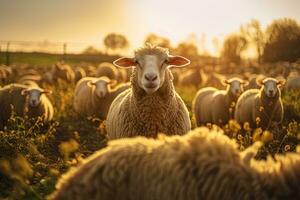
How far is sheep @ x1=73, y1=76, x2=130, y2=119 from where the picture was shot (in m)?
11.2

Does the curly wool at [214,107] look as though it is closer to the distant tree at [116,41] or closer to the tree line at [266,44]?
the tree line at [266,44]

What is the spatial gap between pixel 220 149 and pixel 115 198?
1.98 feet

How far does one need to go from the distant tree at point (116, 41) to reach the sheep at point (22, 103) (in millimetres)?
79225

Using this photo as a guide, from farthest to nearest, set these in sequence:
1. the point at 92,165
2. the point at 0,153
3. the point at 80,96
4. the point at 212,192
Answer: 1. the point at 80,96
2. the point at 0,153
3. the point at 92,165
4. the point at 212,192

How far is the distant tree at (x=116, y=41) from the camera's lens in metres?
90.1

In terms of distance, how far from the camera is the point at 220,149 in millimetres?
2314

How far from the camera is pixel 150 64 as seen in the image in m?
5.54

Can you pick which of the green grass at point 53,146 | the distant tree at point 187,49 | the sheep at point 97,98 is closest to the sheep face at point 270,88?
the green grass at point 53,146

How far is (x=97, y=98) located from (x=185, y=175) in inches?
376

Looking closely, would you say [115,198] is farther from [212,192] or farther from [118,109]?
[118,109]

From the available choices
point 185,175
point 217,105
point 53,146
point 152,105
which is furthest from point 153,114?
point 217,105

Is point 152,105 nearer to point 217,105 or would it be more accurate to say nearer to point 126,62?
point 126,62

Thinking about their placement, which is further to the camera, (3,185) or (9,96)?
(9,96)

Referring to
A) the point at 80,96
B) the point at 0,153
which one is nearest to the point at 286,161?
the point at 0,153
